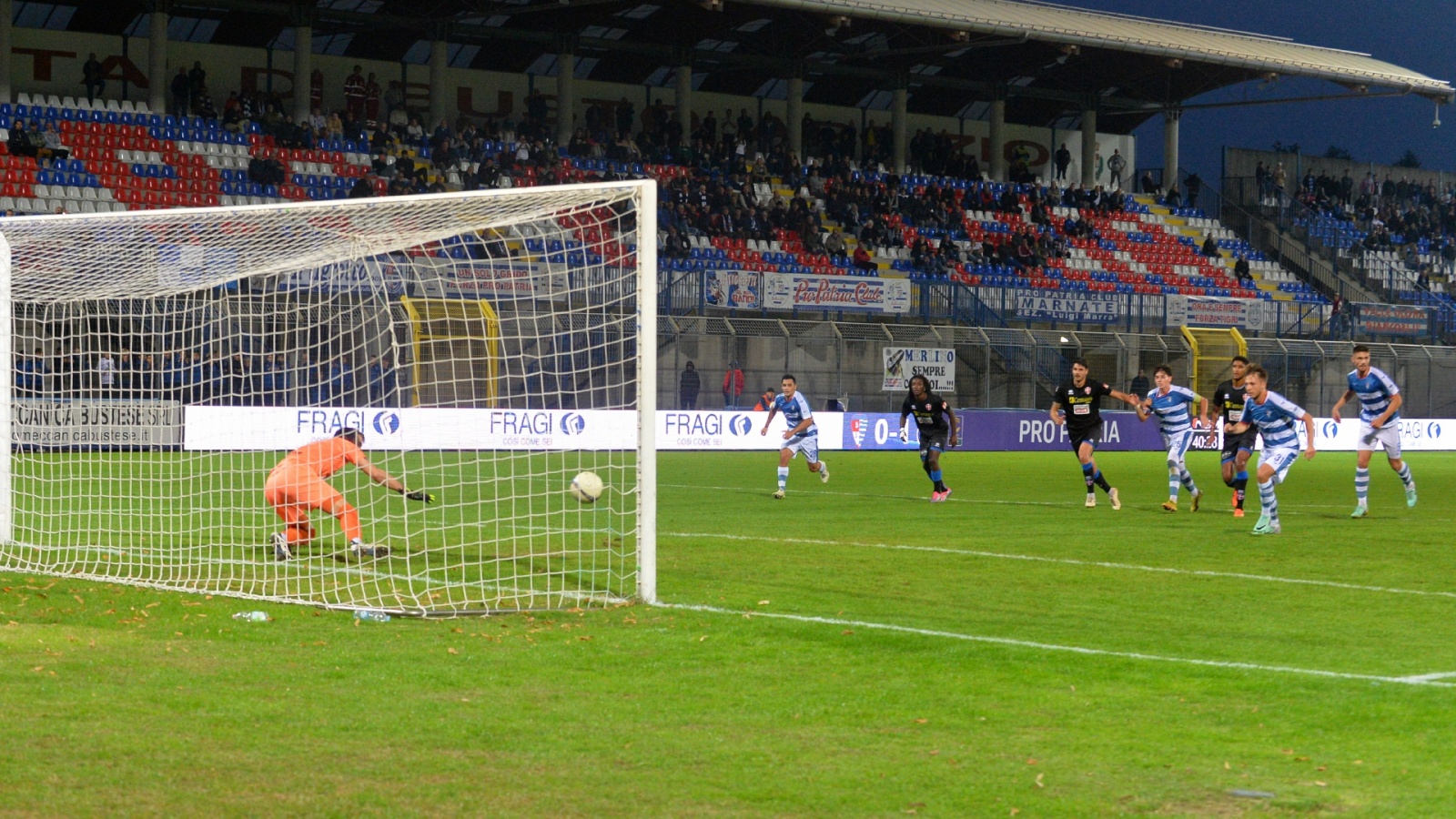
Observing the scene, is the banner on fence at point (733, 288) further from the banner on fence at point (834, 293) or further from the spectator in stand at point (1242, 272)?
the spectator in stand at point (1242, 272)

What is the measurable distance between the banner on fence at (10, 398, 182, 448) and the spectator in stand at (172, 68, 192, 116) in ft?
55.7

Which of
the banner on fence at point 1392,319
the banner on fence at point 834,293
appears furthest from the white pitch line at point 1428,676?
the banner on fence at point 1392,319

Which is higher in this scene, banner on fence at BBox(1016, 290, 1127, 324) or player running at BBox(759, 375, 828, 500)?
banner on fence at BBox(1016, 290, 1127, 324)

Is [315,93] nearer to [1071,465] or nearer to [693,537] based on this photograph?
[1071,465]

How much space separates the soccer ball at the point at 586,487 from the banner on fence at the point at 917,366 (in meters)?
24.7

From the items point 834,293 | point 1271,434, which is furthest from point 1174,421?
point 834,293

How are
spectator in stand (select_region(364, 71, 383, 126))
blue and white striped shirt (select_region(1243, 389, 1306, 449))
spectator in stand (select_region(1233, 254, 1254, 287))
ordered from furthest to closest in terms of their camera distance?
spectator in stand (select_region(1233, 254, 1254, 287)) → spectator in stand (select_region(364, 71, 383, 126)) → blue and white striped shirt (select_region(1243, 389, 1306, 449))

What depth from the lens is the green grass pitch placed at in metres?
5.47

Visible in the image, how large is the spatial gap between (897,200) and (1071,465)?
1746cm

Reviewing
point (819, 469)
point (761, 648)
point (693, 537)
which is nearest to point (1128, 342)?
point (819, 469)

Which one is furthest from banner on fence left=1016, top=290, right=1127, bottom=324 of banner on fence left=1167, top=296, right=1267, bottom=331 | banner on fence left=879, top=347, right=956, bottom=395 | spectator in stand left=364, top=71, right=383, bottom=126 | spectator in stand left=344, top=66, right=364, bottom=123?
spectator in stand left=344, top=66, right=364, bottom=123

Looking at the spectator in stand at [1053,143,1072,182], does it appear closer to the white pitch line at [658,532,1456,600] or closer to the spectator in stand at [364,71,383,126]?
the spectator in stand at [364,71,383,126]

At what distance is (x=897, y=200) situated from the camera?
1834 inches

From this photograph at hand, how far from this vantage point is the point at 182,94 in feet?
127
